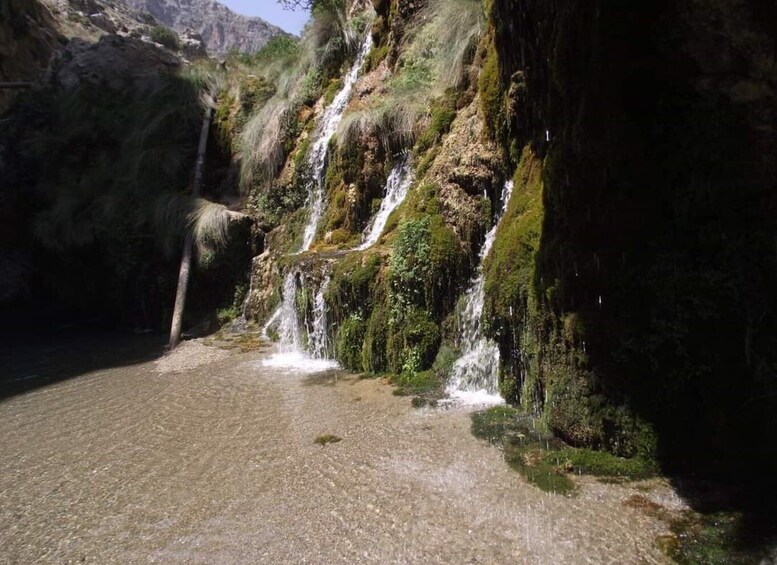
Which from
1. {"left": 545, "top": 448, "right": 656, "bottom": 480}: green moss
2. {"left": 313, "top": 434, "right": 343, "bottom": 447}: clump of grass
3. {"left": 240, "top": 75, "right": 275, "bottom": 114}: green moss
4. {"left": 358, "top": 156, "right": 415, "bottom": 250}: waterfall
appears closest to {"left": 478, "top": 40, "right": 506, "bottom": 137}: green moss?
→ {"left": 358, "top": 156, "right": 415, "bottom": 250}: waterfall

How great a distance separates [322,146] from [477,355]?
6.17 meters

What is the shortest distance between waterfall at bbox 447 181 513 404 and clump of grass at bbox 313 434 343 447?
1244 mm

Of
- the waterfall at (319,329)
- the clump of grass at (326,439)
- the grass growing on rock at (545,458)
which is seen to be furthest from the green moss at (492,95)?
the clump of grass at (326,439)

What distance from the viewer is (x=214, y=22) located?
8025 cm

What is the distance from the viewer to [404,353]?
5.84m

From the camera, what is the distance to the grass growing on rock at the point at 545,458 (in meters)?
3.31

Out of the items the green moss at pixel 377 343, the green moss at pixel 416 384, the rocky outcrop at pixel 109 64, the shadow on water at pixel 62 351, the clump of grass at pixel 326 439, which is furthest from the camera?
the rocky outcrop at pixel 109 64

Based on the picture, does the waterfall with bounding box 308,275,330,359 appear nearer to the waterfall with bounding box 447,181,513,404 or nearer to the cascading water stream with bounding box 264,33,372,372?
the cascading water stream with bounding box 264,33,372,372

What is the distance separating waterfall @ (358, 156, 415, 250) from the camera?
7.68 metres

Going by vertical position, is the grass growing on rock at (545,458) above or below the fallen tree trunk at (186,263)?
below

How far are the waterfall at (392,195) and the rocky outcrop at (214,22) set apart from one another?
7603cm

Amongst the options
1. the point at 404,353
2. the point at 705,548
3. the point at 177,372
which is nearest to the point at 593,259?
the point at 705,548

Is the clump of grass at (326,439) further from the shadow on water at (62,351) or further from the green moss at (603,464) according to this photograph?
the shadow on water at (62,351)

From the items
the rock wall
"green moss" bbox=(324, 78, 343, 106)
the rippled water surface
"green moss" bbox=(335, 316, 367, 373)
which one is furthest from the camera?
"green moss" bbox=(324, 78, 343, 106)
